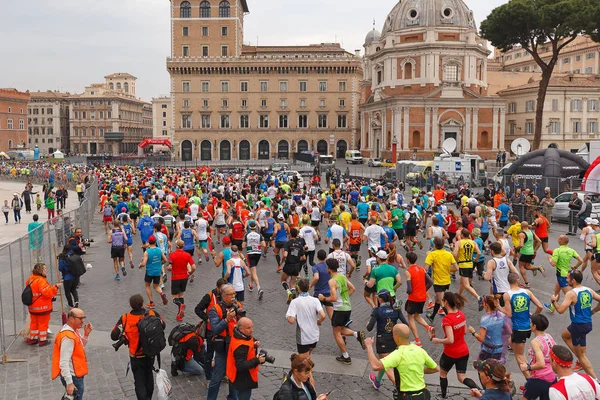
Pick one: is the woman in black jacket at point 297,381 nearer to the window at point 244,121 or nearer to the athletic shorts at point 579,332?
the athletic shorts at point 579,332

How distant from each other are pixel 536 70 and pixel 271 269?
77620mm

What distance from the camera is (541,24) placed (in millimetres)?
44562

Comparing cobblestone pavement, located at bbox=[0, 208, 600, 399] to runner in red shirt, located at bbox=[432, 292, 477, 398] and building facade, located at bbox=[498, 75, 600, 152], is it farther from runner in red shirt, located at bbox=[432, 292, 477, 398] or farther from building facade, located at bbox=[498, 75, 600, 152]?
building facade, located at bbox=[498, 75, 600, 152]

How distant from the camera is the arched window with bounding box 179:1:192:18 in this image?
3083 inches

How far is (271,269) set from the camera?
1573 centimetres

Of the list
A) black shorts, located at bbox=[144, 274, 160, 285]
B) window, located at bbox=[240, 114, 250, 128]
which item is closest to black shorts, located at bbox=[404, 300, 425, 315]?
black shorts, located at bbox=[144, 274, 160, 285]

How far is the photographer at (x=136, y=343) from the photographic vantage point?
6926 millimetres

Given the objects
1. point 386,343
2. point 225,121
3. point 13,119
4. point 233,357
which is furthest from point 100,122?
point 233,357

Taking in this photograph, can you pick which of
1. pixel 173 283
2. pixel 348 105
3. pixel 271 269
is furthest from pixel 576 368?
pixel 348 105

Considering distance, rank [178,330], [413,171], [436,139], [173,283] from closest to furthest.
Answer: [178,330] → [173,283] → [413,171] → [436,139]

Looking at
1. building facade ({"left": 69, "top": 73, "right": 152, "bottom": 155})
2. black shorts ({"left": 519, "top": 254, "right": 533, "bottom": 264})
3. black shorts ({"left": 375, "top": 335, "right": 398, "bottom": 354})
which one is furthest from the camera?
building facade ({"left": 69, "top": 73, "right": 152, "bottom": 155})

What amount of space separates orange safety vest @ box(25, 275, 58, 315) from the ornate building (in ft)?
179

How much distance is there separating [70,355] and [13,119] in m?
111

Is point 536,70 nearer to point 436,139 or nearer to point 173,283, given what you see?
point 436,139
